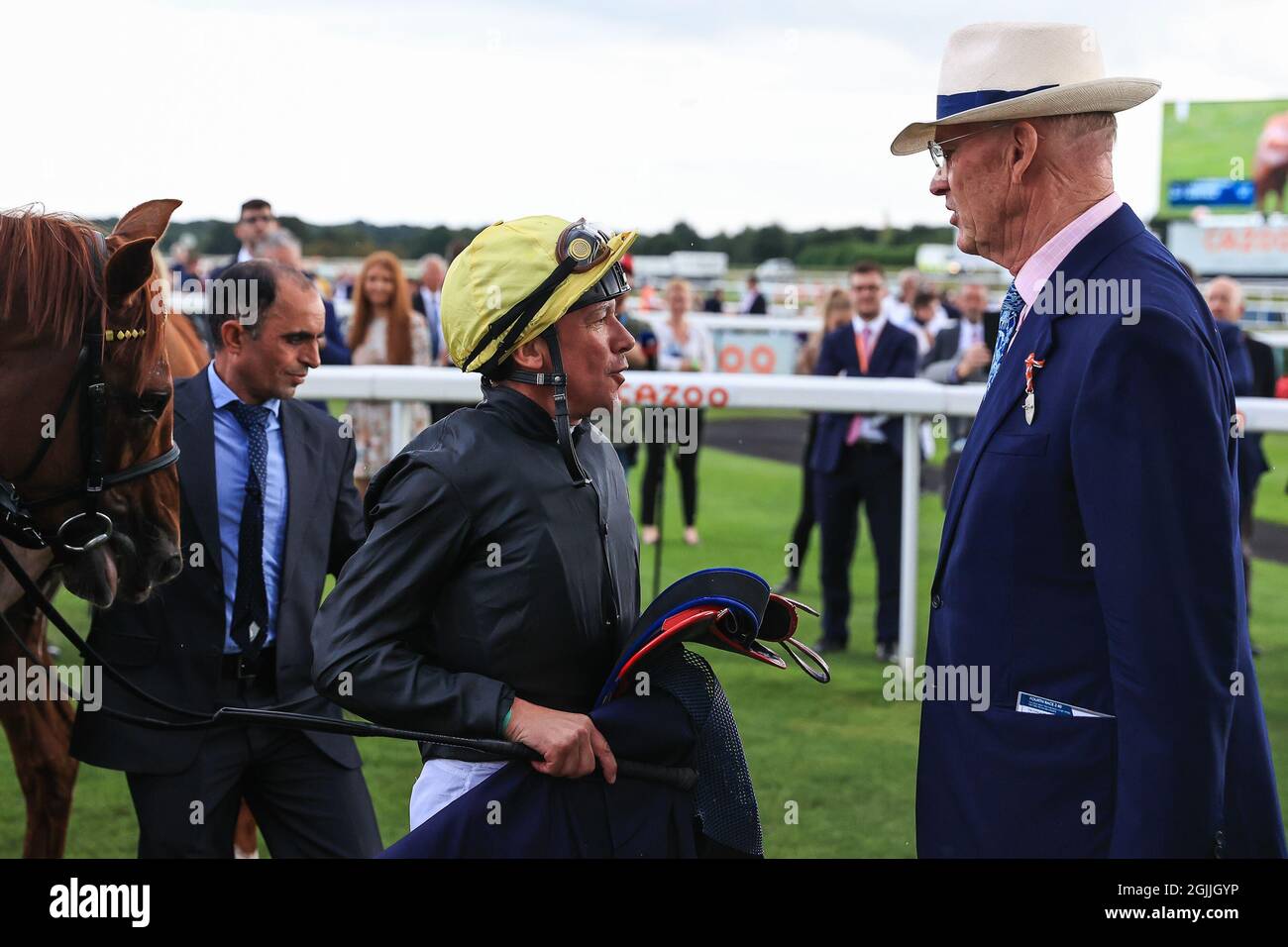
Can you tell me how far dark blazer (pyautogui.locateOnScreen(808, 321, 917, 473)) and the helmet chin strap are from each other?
5414 mm

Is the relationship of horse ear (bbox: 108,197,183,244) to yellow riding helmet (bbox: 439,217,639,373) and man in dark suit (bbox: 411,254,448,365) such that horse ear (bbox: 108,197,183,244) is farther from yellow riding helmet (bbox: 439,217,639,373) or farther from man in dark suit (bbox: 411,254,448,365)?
man in dark suit (bbox: 411,254,448,365)

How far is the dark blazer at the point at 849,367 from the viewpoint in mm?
7715

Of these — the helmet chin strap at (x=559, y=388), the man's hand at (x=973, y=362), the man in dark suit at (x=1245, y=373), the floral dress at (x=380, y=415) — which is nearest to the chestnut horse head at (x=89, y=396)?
the helmet chin strap at (x=559, y=388)

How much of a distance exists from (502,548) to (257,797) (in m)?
1.48

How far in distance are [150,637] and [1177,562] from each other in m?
2.48

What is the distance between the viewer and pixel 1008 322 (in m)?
2.36

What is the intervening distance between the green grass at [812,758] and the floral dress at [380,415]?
1519 millimetres

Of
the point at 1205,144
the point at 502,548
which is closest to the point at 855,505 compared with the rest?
the point at 502,548

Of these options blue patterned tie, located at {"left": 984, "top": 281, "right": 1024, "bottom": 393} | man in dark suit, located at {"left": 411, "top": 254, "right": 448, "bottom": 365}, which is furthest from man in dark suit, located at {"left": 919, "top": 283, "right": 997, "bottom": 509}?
man in dark suit, located at {"left": 411, "top": 254, "right": 448, "bottom": 365}

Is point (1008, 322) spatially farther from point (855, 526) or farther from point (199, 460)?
point (855, 526)

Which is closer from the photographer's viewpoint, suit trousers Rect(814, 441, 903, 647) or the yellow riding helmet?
the yellow riding helmet

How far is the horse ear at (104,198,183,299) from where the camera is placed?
3029 mm

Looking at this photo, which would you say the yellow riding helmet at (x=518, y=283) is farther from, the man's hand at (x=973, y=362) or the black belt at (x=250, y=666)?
the man's hand at (x=973, y=362)
